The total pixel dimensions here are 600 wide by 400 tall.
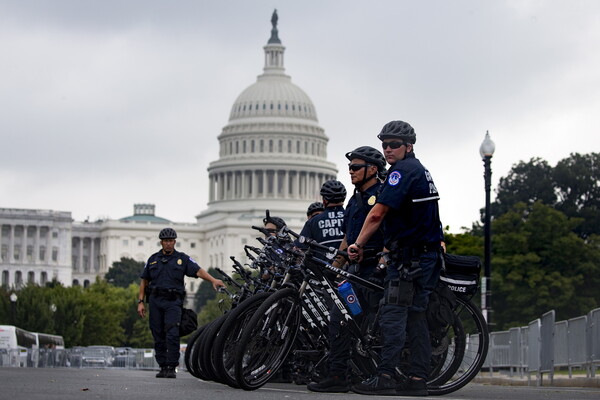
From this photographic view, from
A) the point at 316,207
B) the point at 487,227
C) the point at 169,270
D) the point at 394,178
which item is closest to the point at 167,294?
the point at 169,270

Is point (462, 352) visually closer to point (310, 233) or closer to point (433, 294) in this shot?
point (433, 294)

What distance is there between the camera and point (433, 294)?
15.0 m

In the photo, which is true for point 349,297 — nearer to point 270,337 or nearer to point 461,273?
point 270,337

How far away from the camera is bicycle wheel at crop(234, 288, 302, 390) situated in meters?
14.6

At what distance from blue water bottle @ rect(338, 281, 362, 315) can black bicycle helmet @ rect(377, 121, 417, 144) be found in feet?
4.47

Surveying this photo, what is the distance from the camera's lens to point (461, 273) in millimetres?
15219

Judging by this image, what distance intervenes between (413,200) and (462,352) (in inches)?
61.8

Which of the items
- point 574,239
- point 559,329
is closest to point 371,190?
point 559,329

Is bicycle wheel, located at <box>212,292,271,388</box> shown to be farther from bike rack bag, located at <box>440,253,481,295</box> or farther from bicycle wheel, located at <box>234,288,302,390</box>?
bike rack bag, located at <box>440,253,481,295</box>

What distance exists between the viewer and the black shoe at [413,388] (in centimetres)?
1462

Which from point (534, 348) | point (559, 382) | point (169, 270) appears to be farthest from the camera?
point (534, 348)

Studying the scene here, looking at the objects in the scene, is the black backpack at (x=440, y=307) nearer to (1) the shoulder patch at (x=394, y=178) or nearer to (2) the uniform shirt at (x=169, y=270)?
(1) the shoulder patch at (x=394, y=178)

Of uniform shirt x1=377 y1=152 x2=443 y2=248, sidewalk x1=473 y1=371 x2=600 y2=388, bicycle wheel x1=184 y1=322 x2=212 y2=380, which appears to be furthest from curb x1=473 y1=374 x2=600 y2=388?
uniform shirt x1=377 y1=152 x2=443 y2=248

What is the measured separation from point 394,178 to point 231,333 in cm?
198
